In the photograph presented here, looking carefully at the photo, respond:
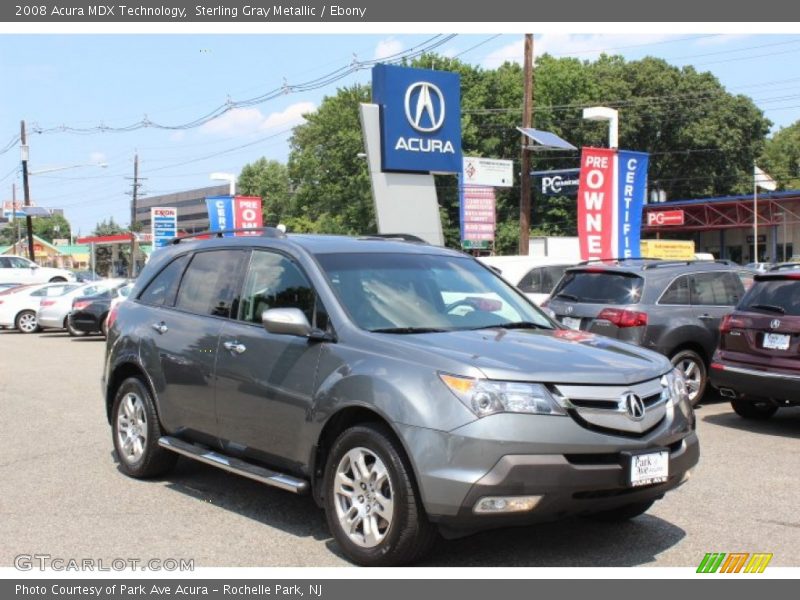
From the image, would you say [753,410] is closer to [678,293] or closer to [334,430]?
[678,293]

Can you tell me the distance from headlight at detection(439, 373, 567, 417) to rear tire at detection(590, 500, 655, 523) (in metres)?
1.40

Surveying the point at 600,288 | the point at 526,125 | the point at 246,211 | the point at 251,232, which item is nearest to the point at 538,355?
the point at 251,232

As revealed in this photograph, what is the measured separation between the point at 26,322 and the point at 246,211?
813cm

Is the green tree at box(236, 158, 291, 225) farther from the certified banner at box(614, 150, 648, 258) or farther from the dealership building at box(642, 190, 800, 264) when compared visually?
the certified banner at box(614, 150, 648, 258)

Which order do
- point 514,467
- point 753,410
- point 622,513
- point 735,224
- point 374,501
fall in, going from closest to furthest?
1. point 514,467
2. point 374,501
3. point 622,513
4. point 753,410
5. point 735,224

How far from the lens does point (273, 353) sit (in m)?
5.29

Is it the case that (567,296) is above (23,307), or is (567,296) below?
above

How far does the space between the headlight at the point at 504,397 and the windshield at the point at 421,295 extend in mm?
833

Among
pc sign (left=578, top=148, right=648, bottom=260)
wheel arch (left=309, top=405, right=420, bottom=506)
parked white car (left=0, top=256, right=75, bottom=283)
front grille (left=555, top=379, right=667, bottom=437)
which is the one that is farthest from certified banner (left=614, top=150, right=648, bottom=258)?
parked white car (left=0, top=256, right=75, bottom=283)

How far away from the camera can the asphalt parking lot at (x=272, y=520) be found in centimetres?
485

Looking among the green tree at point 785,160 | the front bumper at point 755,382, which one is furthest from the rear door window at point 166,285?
the green tree at point 785,160

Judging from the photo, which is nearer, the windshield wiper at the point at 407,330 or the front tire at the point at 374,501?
the front tire at the point at 374,501

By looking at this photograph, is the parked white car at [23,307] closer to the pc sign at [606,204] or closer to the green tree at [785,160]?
the pc sign at [606,204]

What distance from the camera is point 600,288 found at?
10258 mm
